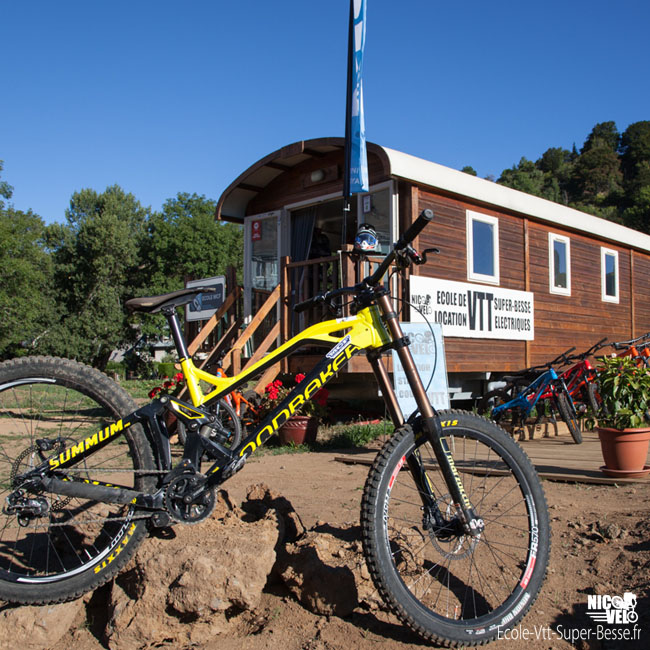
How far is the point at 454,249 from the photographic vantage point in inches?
356

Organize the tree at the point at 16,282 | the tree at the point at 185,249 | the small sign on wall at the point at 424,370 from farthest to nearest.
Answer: the tree at the point at 185,249 → the tree at the point at 16,282 → the small sign on wall at the point at 424,370

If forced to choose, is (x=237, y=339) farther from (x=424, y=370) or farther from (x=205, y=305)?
(x=424, y=370)

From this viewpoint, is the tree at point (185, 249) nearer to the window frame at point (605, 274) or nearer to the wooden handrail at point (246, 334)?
the window frame at point (605, 274)

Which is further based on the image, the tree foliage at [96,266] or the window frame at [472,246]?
the tree foliage at [96,266]

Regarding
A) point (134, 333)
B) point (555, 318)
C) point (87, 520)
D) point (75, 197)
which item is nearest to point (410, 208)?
point (555, 318)

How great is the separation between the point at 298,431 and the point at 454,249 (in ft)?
12.1

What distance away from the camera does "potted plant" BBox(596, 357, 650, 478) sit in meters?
4.71

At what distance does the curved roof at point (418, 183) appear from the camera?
804 centimetres

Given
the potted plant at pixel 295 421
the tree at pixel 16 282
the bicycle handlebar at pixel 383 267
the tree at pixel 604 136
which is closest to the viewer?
the bicycle handlebar at pixel 383 267

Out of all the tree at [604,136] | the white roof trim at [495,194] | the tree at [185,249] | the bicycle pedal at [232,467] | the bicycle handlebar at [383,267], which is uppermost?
the tree at [604,136]

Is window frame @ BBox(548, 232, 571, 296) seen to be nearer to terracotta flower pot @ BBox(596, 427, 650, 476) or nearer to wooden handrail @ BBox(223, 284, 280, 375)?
wooden handrail @ BBox(223, 284, 280, 375)

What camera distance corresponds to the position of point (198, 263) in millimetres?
37500

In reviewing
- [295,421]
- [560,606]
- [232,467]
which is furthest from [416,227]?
[295,421]

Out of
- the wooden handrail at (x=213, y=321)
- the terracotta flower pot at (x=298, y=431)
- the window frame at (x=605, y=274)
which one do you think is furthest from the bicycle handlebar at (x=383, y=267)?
the window frame at (x=605, y=274)
